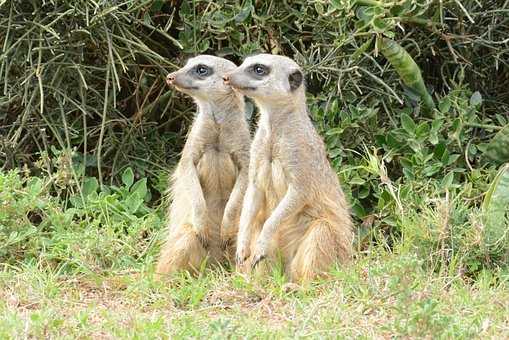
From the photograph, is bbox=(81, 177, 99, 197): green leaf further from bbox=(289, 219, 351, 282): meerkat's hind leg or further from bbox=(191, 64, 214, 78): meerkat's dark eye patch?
bbox=(289, 219, 351, 282): meerkat's hind leg

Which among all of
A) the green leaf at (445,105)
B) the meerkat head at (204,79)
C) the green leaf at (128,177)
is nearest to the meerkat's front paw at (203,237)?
the meerkat head at (204,79)

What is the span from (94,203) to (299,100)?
1336mm

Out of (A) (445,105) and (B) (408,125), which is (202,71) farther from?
(A) (445,105)

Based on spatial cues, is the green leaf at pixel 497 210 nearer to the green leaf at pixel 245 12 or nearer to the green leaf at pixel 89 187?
the green leaf at pixel 245 12

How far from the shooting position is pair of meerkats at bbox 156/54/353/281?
17.6 ft

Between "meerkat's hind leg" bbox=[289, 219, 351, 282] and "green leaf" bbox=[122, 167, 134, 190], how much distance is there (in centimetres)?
138

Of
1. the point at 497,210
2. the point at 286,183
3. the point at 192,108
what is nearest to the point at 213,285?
the point at 286,183

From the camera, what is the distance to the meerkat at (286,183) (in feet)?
17.5

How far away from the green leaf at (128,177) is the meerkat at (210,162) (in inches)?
28.2

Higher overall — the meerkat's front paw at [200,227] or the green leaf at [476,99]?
the green leaf at [476,99]

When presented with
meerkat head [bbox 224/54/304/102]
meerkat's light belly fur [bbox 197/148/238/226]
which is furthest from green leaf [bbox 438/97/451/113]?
meerkat's light belly fur [bbox 197/148/238/226]

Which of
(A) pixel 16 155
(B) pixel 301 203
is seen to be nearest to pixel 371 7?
(B) pixel 301 203

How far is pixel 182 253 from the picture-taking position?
18.2 ft

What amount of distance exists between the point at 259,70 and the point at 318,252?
906 millimetres
